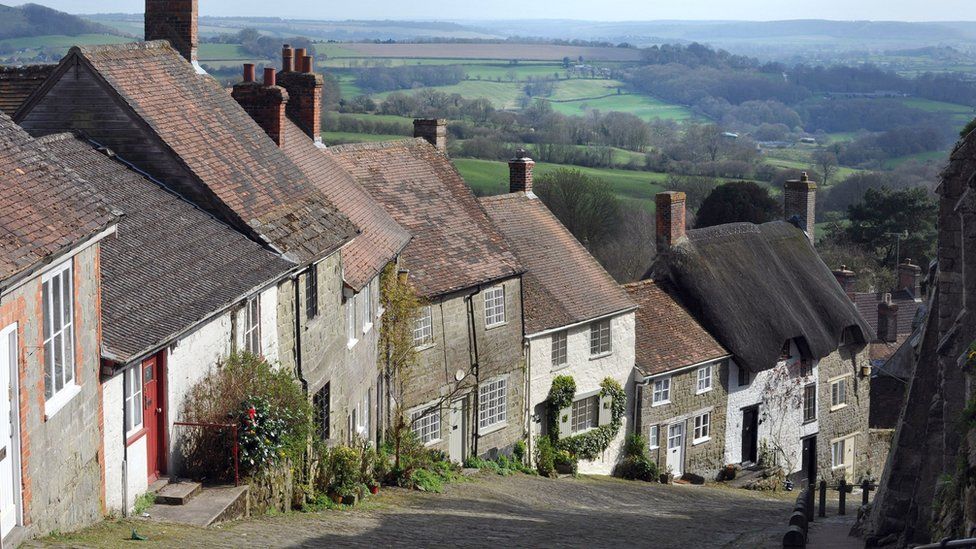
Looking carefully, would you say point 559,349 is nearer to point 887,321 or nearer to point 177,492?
point 177,492

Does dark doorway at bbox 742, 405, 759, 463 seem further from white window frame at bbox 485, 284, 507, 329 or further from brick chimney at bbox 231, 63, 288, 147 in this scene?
brick chimney at bbox 231, 63, 288, 147

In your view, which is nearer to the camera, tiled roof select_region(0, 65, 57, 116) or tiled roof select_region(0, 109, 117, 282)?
tiled roof select_region(0, 109, 117, 282)

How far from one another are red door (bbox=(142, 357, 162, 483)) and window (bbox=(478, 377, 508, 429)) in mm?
14894

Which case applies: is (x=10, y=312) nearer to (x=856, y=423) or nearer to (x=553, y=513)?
(x=553, y=513)

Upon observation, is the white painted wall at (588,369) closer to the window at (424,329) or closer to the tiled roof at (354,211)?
the window at (424,329)

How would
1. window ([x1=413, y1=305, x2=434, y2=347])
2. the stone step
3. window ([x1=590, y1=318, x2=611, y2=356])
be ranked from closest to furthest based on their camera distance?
the stone step < window ([x1=413, y1=305, x2=434, y2=347]) < window ([x1=590, y1=318, x2=611, y2=356])

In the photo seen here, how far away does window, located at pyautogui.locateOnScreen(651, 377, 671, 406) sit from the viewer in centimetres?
3478

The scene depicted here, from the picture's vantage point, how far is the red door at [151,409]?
15.0 metres

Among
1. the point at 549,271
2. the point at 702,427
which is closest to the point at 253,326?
the point at 549,271

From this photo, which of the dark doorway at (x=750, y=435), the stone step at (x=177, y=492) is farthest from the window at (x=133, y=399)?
the dark doorway at (x=750, y=435)

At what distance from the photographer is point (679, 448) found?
3559 centimetres

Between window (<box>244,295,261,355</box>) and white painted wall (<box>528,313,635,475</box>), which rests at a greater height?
window (<box>244,295,261,355</box>)

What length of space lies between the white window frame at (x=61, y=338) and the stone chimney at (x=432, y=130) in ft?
69.3

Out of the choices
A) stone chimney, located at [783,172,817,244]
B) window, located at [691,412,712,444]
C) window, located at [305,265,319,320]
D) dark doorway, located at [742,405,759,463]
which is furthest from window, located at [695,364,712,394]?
window, located at [305,265,319,320]
